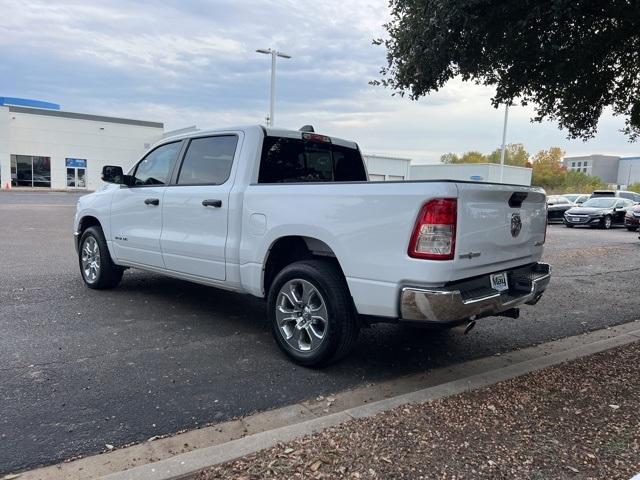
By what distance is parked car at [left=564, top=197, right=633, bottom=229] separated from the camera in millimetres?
23750

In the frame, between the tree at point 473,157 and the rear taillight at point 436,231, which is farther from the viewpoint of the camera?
the tree at point 473,157

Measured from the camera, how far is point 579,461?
3.01 m

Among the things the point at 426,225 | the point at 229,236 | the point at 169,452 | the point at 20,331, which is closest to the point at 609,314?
the point at 426,225

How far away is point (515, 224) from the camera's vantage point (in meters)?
4.27

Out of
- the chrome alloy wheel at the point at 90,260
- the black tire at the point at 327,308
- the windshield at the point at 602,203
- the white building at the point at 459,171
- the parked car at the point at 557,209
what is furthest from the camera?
the white building at the point at 459,171

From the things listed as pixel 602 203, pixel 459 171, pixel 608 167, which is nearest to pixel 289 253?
pixel 602 203

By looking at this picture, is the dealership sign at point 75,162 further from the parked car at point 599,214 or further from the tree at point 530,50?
the tree at point 530,50

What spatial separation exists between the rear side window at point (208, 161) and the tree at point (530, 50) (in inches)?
91.5

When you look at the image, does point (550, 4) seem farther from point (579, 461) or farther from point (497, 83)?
point (579, 461)

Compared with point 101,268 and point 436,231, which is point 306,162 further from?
point 101,268

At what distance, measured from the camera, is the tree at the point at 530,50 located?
5.18m

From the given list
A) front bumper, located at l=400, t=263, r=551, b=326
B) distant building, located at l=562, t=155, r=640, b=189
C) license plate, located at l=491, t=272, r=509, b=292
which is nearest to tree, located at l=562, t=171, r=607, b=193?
distant building, located at l=562, t=155, r=640, b=189

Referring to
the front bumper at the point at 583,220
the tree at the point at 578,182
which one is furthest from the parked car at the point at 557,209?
the tree at the point at 578,182

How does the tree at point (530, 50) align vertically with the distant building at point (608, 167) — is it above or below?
below
